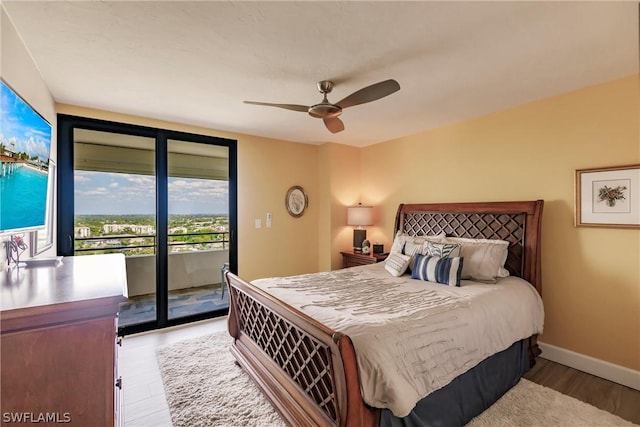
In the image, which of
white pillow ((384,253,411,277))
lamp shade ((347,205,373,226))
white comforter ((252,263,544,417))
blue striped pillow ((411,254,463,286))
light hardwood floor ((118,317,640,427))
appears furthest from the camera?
lamp shade ((347,205,373,226))

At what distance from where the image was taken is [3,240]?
162 centimetres

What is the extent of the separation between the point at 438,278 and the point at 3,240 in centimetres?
316

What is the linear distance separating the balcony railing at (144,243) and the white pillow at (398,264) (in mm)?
2381

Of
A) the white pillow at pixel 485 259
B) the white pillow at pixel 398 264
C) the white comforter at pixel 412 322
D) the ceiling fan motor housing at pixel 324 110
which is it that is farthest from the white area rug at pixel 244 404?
the ceiling fan motor housing at pixel 324 110

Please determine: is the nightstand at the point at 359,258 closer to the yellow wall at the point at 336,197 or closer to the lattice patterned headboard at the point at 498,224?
the yellow wall at the point at 336,197

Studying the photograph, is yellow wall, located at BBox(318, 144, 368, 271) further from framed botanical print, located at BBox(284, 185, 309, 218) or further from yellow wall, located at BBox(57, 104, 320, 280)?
framed botanical print, located at BBox(284, 185, 309, 218)

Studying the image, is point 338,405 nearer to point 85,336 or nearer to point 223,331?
point 85,336

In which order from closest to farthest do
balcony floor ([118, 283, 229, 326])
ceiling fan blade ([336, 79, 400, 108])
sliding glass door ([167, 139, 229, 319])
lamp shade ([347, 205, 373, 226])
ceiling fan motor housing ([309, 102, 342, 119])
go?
ceiling fan blade ([336, 79, 400, 108]) → ceiling fan motor housing ([309, 102, 342, 119]) → balcony floor ([118, 283, 229, 326]) → sliding glass door ([167, 139, 229, 319]) → lamp shade ([347, 205, 373, 226])

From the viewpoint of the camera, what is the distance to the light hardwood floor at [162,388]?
2073mm

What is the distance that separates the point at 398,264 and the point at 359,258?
1254 mm

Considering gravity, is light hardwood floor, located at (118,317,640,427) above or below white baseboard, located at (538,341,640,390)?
below

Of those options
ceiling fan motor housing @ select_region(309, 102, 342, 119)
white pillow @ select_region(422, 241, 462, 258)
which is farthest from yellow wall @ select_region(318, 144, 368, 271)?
ceiling fan motor housing @ select_region(309, 102, 342, 119)

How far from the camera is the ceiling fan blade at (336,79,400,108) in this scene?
1.94 metres

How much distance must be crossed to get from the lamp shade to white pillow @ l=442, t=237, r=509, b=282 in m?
1.69
